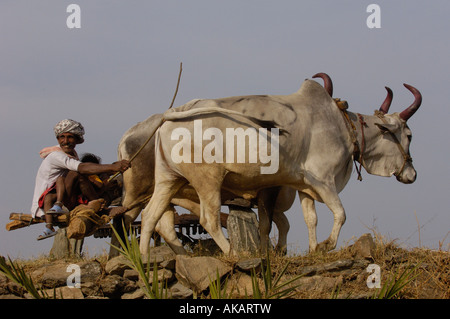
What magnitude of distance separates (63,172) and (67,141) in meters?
0.42

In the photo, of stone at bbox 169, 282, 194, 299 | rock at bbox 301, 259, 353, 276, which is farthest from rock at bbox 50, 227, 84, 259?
rock at bbox 301, 259, 353, 276

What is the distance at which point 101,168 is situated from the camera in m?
9.80

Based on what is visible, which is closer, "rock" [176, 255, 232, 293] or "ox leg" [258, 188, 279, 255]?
"rock" [176, 255, 232, 293]

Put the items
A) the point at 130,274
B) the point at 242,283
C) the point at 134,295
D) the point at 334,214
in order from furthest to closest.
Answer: the point at 334,214, the point at 130,274, the point at 134,295, the point at 242,283

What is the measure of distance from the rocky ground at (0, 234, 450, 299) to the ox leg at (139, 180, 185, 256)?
12.9 inches

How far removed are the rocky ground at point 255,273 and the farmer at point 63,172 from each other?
2.74 ft

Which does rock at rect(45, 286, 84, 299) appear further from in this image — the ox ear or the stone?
the ox ear

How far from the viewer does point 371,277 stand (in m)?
9.34

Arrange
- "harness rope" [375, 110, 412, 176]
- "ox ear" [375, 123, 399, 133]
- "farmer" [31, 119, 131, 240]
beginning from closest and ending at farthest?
"farmer" [31, 119, 131, 240] → "ox ear" [375, 123, 399, 133] → "harness rope" [375, 110, 412, 176]

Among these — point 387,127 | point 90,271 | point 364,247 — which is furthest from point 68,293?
point 387,127

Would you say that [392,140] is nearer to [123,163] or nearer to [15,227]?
[123,163]

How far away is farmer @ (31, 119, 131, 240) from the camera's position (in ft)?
32.2

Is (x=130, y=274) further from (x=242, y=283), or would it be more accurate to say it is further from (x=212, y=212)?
(x=242, y=283)
